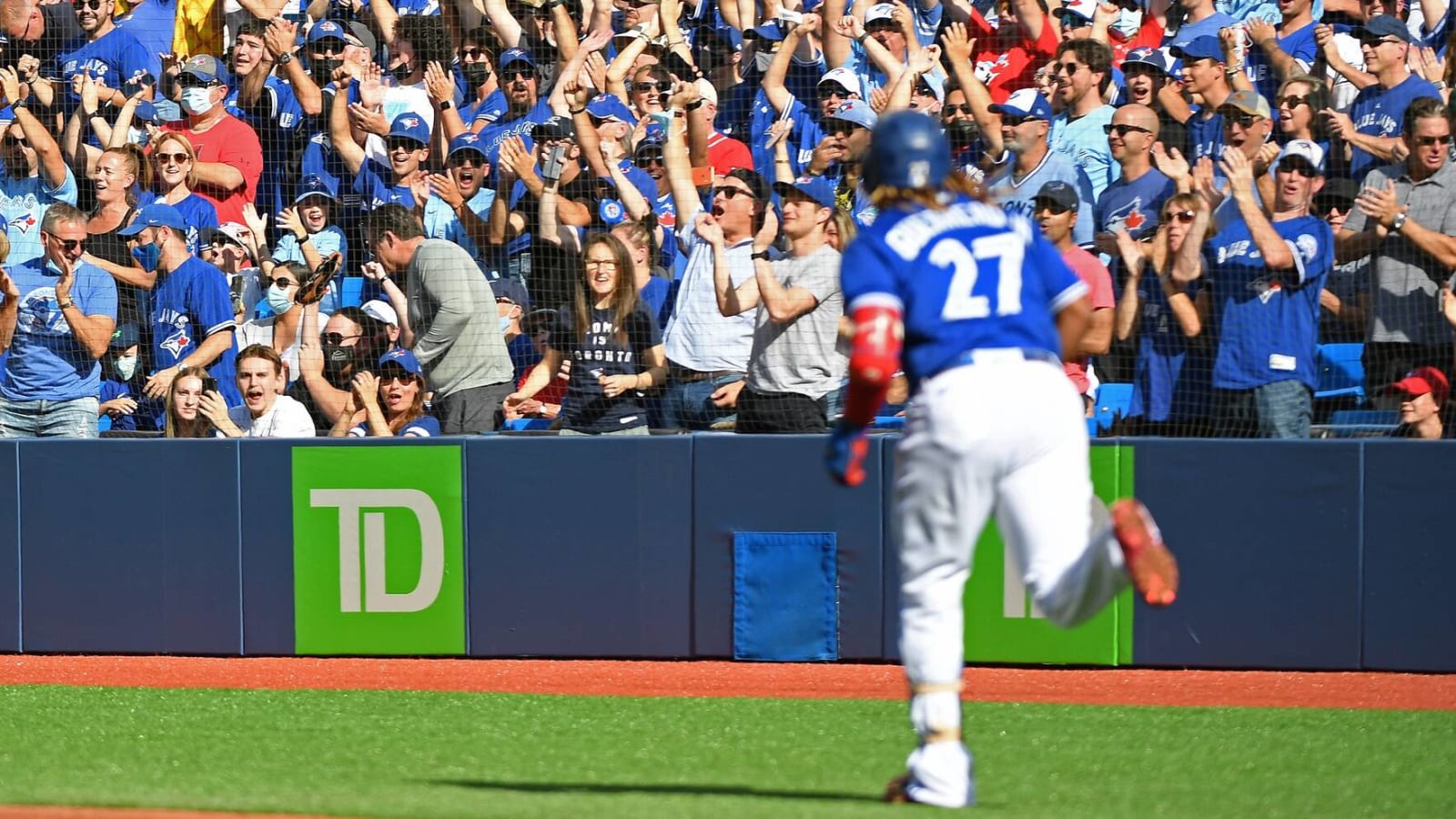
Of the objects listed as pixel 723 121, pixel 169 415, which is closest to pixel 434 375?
pixel 169 415

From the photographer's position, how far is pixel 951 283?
4.64m

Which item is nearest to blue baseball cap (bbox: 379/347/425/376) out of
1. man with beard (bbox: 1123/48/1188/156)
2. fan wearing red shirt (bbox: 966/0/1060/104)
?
fan wearing red shirt (bbox: 966/0/1060/104)

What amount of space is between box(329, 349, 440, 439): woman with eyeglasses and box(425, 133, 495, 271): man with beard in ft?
2.24

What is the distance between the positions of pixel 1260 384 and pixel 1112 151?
54.2 inches

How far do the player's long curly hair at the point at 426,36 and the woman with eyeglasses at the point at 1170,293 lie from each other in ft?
13.9

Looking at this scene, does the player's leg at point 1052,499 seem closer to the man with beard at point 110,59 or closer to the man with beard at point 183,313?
the man with beard at point 183,313

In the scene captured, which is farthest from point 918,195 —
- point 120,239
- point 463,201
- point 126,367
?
point 120,239

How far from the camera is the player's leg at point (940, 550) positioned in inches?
179

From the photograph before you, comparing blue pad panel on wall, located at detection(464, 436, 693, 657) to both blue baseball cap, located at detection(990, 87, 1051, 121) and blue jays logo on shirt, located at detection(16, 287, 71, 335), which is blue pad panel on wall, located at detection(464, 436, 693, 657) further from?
blue jays logo on shirt, located at detection(16, 287, 71, 335)

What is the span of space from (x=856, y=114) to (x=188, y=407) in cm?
385

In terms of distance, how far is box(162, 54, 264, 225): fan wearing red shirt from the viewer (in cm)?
988

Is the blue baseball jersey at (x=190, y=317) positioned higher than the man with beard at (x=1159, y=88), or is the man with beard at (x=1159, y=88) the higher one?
the man with beard at (x=1159, y=88)

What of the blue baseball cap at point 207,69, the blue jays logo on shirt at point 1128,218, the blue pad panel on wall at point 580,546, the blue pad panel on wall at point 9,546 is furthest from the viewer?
the blue baseball cap at point 207,69

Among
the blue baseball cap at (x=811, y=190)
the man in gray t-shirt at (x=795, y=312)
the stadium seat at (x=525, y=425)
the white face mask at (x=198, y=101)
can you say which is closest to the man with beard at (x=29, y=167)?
the white face mask at (x=198, y=101)
